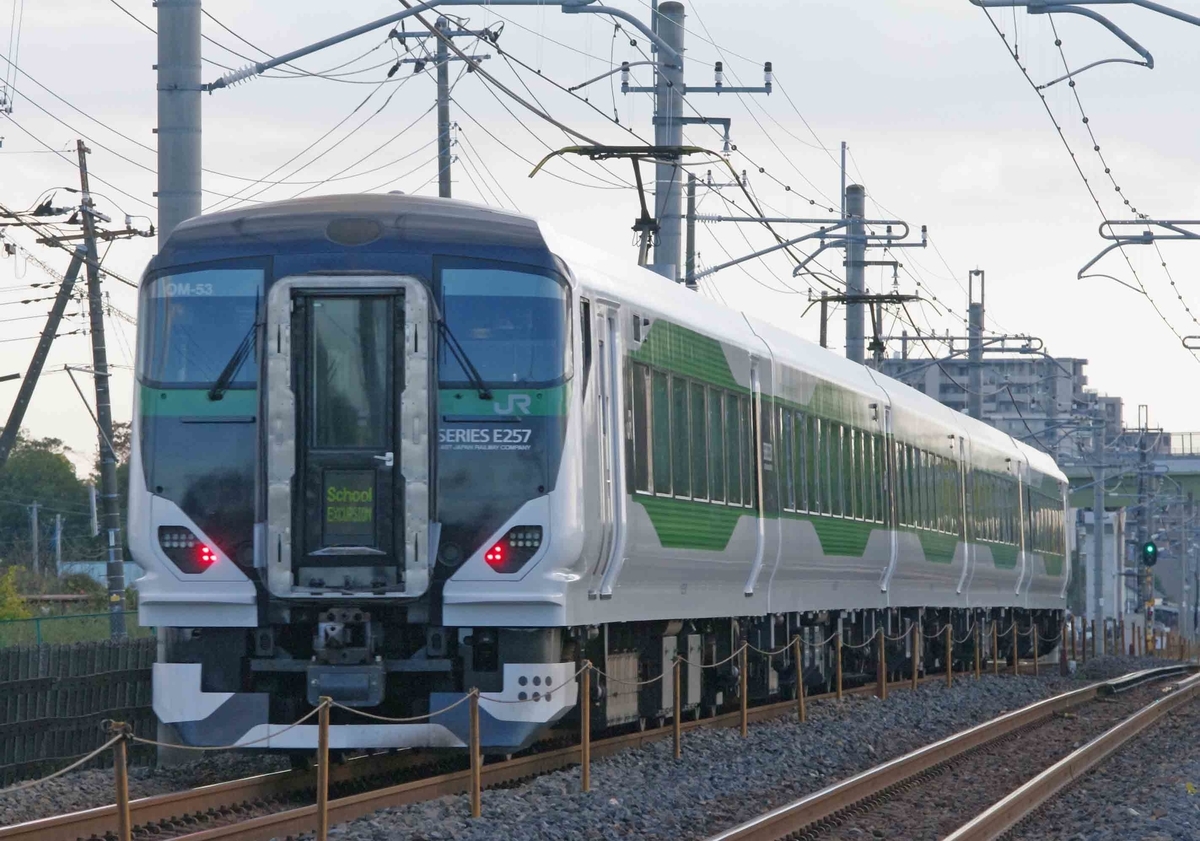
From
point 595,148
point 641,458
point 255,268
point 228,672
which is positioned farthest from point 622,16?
point 228,672

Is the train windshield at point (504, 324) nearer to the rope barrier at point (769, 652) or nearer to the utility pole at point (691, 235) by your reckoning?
the rope barrier at point (769, 652)

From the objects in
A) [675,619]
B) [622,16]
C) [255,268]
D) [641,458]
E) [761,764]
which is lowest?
[761,764]

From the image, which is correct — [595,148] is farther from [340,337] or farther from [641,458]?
[340,337]

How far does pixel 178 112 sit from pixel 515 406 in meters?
3.88

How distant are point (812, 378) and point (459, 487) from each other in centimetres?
867

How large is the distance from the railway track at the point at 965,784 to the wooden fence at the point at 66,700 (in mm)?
5053

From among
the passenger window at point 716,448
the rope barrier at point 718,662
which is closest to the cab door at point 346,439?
the rope barrier at point 718,662

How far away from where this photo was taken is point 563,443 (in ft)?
40.0

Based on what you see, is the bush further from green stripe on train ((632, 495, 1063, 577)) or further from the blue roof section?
the blue roof section

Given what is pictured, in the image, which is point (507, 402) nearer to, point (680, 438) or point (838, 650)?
point (680, 438)

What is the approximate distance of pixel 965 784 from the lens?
1549 cm

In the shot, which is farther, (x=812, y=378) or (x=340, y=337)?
(x=812, y=378)

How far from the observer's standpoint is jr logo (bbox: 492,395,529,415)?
1216 centimetres

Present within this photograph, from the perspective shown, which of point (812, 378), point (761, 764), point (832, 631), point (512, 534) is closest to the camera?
point (512, 534)
